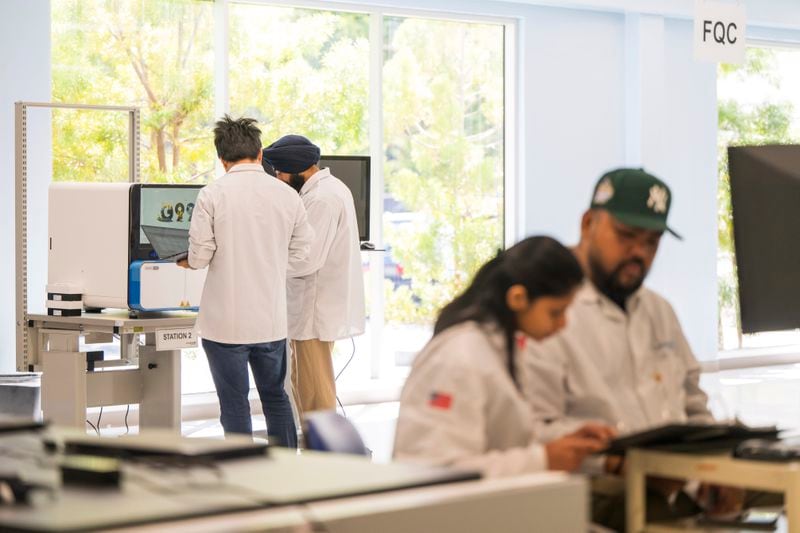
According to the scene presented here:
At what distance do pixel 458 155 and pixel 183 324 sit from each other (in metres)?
4.01

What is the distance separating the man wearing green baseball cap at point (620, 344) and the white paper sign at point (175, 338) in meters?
2.59

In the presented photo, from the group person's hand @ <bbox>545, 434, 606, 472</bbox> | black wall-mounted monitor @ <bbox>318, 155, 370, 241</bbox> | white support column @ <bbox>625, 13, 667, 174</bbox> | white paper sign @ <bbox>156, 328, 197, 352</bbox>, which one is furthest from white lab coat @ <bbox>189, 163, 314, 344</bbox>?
white support column @ <bbox>625, 13, 667, 174</bbox>

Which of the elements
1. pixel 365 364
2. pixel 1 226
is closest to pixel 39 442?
pixel 1 226

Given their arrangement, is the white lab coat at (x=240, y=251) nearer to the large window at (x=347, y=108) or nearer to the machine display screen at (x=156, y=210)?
the machine display screen at (x=156, y=210)

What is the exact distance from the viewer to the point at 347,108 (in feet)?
27.0

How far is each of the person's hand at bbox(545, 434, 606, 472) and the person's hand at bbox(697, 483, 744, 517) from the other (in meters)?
0.57

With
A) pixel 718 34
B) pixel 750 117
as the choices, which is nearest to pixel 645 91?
pixel 750 117

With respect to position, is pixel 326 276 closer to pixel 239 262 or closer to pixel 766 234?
pixel 239 262

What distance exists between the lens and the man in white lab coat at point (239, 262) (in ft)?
16.0

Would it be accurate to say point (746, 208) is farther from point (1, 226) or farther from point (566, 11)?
point (566, 11)

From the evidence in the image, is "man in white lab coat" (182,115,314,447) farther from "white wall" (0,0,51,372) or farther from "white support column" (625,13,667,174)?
"white support column" (625,13,667,174)

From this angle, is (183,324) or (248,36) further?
(248,36)

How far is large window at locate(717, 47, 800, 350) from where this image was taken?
32.2 ft

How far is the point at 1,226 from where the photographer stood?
262 inches
